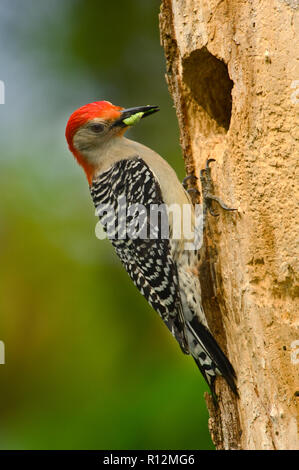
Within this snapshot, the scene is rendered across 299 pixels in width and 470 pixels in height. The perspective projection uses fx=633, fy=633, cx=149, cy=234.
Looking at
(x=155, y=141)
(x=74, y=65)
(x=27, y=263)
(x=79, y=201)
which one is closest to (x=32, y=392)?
(x=27, y=263)

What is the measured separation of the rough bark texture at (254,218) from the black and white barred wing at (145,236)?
24 cm

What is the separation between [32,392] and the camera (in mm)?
5438

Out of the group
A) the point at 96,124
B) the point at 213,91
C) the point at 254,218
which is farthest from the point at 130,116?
the point at 254,218

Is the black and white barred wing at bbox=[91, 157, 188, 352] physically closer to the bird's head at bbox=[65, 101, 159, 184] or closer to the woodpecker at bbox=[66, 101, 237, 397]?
the woodpecker at bbox=[66, 101, 237, 397]

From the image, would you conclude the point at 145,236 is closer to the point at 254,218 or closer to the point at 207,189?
the point at 207,189

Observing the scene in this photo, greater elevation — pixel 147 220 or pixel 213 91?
pixel 213 91

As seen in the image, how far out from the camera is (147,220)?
13.7 feet

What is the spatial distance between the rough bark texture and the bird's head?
72 cm

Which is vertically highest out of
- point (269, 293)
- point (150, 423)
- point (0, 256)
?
point (0, 256)

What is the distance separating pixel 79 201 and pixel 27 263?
2.54ft

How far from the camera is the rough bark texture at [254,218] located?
322 centimetres

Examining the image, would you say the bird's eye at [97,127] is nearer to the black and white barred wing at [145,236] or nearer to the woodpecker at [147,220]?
the woodpecker at [147,220]

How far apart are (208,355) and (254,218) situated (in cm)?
94
